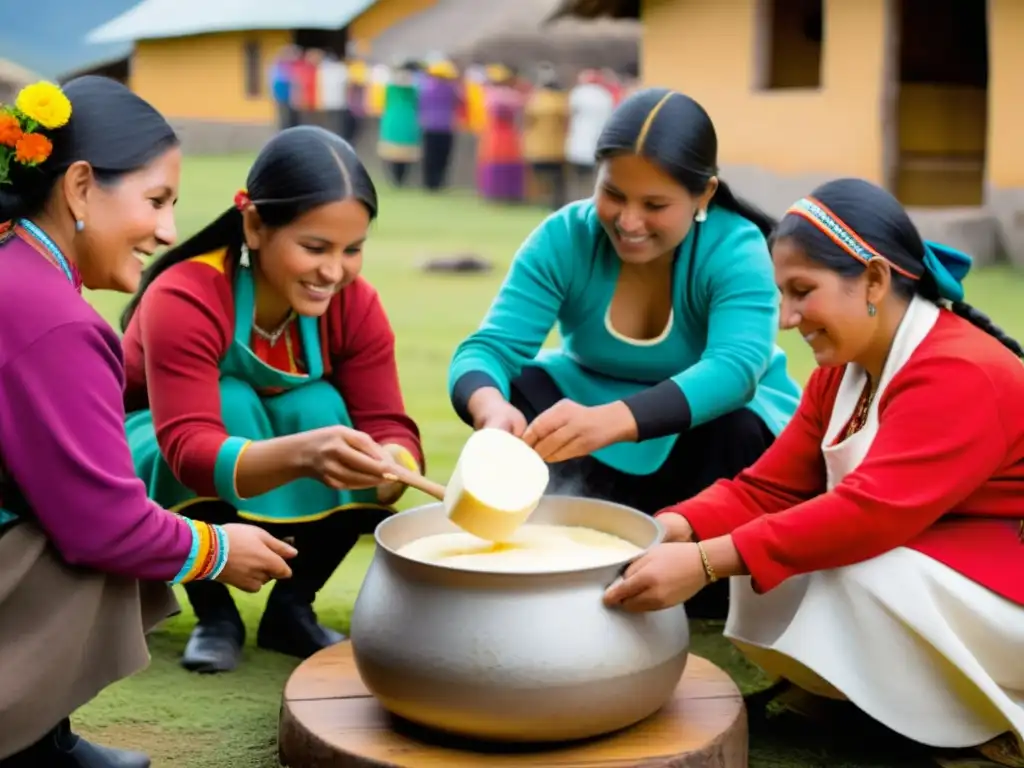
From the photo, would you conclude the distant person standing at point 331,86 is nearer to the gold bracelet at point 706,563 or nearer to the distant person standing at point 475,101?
the distant person standing at point 475,101

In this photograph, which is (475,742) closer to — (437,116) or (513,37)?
(437,116)

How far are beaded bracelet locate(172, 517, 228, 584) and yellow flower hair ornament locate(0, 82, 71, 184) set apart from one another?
0.59m

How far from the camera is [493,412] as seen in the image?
2.92m

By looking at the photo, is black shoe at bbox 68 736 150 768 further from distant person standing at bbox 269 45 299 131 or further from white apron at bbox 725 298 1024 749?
distant person standing at bbox 269 45 299 131

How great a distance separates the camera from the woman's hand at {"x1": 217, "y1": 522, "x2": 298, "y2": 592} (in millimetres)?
2275

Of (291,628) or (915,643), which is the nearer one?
(915,643)

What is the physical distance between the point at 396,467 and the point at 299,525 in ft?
2.10

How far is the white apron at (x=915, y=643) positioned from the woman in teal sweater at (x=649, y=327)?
1.99 feet

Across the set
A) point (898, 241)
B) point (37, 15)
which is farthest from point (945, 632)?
point (37, 15)

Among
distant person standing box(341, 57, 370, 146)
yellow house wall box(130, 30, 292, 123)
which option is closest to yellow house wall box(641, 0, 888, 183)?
distant person standing box(341, 57, 370, 146)

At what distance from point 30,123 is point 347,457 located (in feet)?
2.51

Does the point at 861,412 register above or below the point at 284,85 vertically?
above

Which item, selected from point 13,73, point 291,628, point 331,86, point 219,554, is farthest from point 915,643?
point 331,86

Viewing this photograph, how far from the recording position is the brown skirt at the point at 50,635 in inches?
82.2
